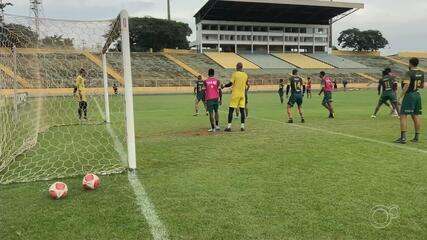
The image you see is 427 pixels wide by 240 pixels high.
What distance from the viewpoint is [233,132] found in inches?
461

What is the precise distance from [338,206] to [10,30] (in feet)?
25.7

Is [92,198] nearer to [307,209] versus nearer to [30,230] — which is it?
[30,230]

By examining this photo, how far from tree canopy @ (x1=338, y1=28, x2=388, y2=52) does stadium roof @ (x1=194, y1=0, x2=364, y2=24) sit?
49.8 ft

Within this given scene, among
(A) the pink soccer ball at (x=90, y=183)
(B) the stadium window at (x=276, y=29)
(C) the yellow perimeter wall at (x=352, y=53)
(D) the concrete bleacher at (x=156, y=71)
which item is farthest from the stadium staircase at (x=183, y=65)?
(A) the pink soccer ball at (x=90, y=183)

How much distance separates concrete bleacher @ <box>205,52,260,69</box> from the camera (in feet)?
202

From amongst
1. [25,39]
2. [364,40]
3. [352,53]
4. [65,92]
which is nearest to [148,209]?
[25,39]

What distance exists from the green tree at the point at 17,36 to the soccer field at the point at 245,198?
397 centimetres

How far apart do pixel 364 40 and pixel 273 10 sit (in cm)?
2747

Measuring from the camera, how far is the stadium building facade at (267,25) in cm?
6819

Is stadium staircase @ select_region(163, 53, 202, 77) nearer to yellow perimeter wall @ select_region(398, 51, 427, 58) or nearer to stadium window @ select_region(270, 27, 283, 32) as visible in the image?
stadium window @ select_region(270, 27, 283, 32)

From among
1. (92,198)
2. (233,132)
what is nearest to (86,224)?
(92,198)

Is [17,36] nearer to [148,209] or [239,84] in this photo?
[239,84]

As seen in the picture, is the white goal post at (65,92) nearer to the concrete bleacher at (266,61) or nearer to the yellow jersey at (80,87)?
the yellow jersey at (80,87)

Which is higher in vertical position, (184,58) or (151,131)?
(184,58)
